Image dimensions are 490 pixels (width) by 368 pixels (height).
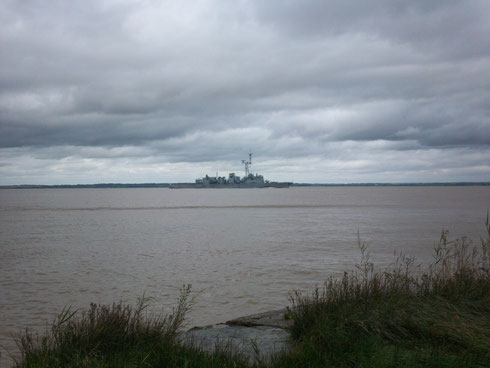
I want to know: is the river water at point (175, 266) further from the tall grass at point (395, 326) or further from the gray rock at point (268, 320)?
the tall grass at point (395, 326)

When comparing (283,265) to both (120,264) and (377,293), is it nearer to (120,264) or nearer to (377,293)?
(120,264)

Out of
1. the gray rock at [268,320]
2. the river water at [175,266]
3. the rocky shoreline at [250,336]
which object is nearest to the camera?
the rocky shoreline at [250,336]

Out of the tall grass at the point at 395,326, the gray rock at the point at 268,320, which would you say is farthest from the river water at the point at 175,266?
the tall grass at the point at 395,326

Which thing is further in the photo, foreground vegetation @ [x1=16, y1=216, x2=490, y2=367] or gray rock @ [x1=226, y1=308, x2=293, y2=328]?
gray rock @ [x1=226, y1=308, x2=293, y2=328]

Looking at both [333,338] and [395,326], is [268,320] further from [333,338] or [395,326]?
[395,326]

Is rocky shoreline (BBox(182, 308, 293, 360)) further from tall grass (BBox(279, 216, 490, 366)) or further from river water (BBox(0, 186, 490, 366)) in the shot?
river water (BBox(0, 186, 490, 366))

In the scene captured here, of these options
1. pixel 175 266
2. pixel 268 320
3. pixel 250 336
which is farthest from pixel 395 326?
pixel 175 266

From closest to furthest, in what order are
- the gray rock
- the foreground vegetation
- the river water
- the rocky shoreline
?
the foreground vegetation, the rocky shoreline, the gray rock, the river water

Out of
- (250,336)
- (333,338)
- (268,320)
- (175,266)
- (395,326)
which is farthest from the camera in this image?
(175,266)

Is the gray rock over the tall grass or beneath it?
beneath

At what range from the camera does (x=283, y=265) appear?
15.8 meters

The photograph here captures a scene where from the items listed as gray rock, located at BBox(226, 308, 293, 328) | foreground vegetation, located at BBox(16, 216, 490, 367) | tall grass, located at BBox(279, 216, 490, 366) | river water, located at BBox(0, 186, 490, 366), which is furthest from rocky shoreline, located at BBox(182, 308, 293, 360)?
river water, located at BBox(0, 186, 490, 366)

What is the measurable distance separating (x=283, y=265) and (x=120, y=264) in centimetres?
641

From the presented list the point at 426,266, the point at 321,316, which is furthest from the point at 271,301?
the point at 426,266
